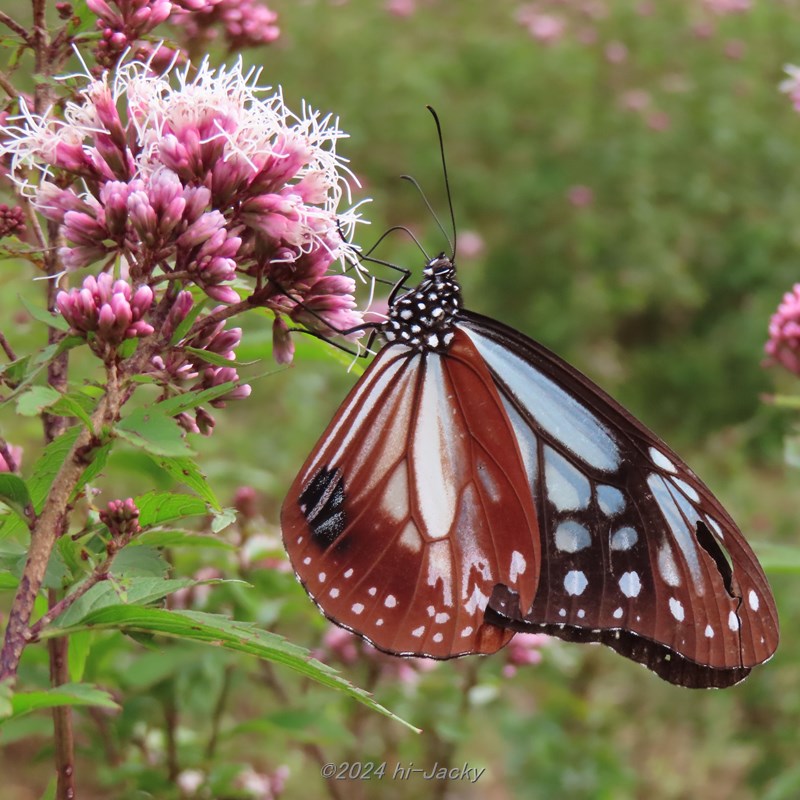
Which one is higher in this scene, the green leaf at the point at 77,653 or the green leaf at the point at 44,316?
the green leaf at the point at 44,316

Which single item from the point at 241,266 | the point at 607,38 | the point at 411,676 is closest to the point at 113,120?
the point at 241,266

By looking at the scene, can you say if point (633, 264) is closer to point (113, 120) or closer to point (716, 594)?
point (716, 594)

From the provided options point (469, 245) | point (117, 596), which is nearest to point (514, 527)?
point (117, 596)

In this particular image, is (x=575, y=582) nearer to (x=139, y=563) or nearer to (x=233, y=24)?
(x=139, y=563)

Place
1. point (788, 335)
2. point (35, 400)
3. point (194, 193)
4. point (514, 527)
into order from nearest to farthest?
point (35, 400) < point (194, 193) < point (514, 527) < point (788, 335)

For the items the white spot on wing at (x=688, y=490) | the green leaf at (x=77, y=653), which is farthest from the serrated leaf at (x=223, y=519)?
the white spot on wing at (x=688, y=490)

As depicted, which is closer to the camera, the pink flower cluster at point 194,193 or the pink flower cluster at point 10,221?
the pink flower cluster at point 194,193

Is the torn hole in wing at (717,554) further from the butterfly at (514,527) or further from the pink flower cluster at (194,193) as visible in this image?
the pink flower cluster at (194,193)

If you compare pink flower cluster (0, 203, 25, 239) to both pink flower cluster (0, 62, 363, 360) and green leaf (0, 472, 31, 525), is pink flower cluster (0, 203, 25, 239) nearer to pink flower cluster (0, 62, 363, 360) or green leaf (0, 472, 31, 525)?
pink flower cluster (0, 62, 363, 360)
